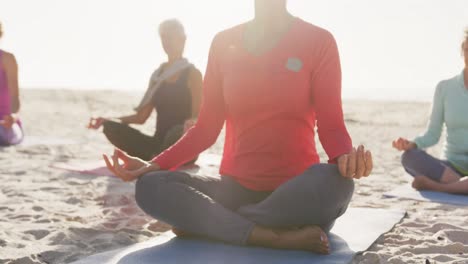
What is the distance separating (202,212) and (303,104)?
726 mm

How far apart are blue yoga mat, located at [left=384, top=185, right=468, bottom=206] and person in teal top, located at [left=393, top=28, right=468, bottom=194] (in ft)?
0.25

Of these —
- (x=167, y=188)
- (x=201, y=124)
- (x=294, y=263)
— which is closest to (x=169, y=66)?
(x=201, y=124)

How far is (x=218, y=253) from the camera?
2736 millimetres

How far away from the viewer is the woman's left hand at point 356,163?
2.35 metres

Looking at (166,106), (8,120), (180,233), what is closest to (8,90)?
(8,120)

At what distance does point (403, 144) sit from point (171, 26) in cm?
222

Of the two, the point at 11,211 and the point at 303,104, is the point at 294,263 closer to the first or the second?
the point at 303,104

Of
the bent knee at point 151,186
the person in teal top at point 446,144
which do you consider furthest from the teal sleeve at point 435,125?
the bent knee at point 151,186

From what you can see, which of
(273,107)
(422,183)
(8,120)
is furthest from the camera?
(8,120)

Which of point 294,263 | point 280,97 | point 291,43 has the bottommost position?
point 294,263

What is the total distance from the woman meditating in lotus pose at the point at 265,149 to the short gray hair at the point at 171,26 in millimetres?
2053

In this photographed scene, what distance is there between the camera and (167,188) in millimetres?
2775

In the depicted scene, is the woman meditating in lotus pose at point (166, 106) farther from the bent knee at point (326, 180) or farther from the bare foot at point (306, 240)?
the bent knee at point (326, 180)

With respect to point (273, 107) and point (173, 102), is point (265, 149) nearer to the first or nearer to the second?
point (273, 107)
